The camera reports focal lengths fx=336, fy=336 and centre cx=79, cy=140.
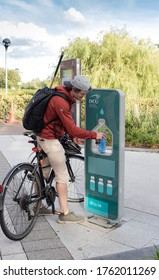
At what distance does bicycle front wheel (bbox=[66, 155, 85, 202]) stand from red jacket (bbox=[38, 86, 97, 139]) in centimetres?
63

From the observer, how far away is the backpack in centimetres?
352

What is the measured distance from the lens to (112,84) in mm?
16969

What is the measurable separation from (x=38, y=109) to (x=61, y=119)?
270mm

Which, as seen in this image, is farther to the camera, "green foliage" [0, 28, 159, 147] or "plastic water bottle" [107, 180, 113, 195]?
"green foliage" [0, 28, 159, 147]

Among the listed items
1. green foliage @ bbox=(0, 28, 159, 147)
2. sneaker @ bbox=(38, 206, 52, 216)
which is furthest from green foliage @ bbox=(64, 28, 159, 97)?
sneaker @ bbox=(38, 206, 52, 216)

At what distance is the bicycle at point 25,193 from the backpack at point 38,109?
0.59 ft

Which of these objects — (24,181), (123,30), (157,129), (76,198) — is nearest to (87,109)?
(24,181)

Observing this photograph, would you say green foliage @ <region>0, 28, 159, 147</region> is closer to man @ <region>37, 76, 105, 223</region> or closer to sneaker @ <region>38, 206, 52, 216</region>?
sneaker @ <region>38, 206, 52, 216</region>

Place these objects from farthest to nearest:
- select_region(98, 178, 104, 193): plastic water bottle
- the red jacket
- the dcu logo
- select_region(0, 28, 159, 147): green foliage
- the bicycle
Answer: select_region(0, 28, 159, 147): green foliage, select_region(98, 178, 104, 193): plastic water bottle, the dcu logo, the red jacket, the bicycle

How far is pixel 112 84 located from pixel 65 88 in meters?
13.6

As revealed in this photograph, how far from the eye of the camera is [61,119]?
348cm

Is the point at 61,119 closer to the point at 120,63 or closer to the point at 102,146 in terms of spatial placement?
the point at 102,146

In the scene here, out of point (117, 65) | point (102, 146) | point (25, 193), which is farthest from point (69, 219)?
point (117, 65)

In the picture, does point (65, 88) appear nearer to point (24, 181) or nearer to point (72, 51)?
point (24, 181)
